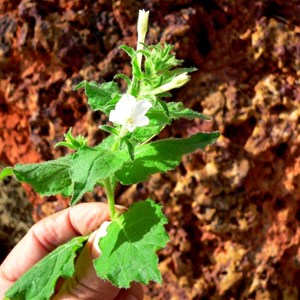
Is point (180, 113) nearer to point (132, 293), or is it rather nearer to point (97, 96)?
point (97, 96)

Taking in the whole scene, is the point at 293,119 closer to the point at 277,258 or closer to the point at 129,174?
the point at 277,258

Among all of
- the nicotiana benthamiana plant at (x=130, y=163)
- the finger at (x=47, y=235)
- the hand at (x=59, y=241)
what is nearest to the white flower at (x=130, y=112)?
the nicotiana benthamiana plant at (x=130, y=163)

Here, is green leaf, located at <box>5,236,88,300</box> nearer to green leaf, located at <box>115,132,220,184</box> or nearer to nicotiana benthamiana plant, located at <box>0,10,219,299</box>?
nicotiana benthamiana plant, located at <box>0,10,219,299</box>

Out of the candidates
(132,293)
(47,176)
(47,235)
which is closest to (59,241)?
(47,235)

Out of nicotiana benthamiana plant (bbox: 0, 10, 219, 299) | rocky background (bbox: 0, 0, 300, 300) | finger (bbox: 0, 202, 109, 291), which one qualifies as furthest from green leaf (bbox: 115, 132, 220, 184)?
rocky background (bbox: 0, 0, 300, 300)

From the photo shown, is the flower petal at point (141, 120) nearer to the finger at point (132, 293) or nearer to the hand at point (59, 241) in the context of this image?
the hand at point (59, 241)
